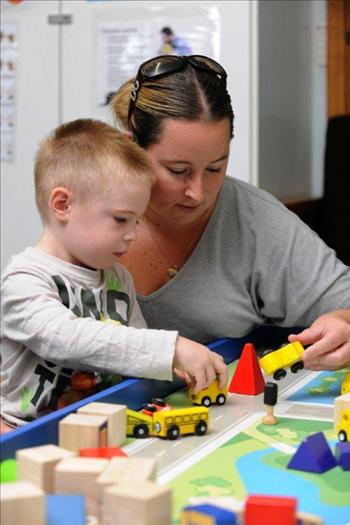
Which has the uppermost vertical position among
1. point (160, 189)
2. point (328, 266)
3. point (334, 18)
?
point (334, 18)

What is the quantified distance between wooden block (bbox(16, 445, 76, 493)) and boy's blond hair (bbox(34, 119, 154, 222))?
54 cm

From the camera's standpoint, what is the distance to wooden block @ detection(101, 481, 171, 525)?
688mm

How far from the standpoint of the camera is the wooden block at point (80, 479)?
0.78 m

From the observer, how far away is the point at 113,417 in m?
1.01

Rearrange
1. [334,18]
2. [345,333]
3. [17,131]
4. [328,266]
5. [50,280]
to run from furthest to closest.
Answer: [334,18], [17,131], [328,266], [345,333], [50,280]

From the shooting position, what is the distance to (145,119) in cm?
149

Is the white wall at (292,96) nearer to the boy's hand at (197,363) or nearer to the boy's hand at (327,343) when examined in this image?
the boy's hand at (327,343)

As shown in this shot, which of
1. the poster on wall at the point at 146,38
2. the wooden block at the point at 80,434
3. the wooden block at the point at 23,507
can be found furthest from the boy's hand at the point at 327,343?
the poster on wall at the point at 146,38

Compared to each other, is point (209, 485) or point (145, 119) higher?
point (145, 119)

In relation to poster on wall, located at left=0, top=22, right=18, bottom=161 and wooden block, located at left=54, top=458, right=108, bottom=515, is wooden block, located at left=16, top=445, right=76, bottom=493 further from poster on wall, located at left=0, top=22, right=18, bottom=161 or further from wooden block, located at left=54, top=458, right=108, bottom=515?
poster on wall, located at left=0, top=22, right=18, bottom=161

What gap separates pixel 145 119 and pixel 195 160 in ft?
0.42

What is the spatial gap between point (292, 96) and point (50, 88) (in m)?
A: 0.84

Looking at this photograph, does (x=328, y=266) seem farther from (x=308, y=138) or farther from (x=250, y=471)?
(x=308, y=138)

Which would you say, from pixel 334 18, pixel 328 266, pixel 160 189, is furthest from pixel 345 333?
pixel 334 18
